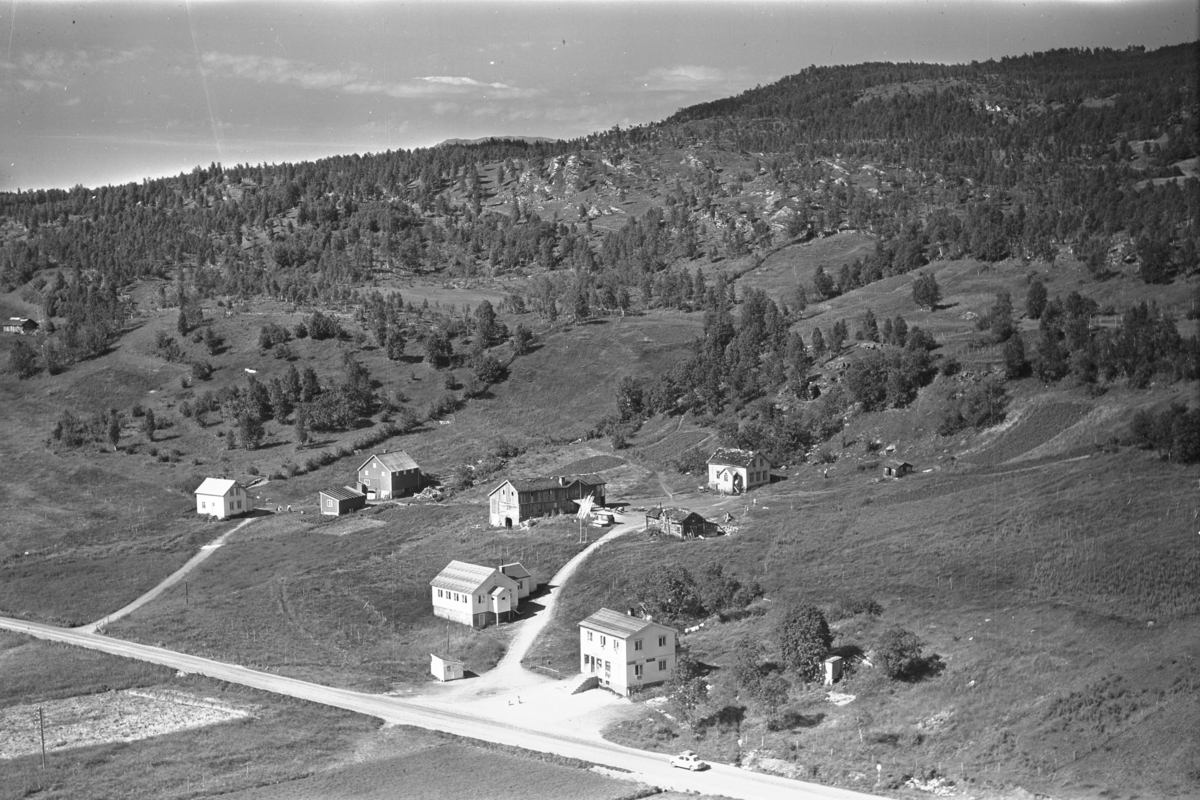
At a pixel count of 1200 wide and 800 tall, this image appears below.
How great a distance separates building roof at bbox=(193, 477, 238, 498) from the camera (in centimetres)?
10731

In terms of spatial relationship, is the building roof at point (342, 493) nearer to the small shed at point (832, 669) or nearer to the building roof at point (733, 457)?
the building roof at point (733, 457)

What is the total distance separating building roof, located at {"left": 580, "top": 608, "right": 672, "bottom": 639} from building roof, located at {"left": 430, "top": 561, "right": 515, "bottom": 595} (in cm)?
1058

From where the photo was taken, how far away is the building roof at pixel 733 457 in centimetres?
9810

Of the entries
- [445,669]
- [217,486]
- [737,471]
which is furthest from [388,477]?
[445,669]

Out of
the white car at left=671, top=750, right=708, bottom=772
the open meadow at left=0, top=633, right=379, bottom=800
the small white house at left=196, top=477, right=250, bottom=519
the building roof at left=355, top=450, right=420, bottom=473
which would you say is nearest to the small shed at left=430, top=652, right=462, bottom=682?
the open meadow at left=0, top=633, right=379, bottom=800

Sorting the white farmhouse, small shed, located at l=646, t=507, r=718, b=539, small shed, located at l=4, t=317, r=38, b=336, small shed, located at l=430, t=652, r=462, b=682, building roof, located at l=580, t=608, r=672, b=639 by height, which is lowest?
small shed, located at l=430, t=652, r=462, b=682

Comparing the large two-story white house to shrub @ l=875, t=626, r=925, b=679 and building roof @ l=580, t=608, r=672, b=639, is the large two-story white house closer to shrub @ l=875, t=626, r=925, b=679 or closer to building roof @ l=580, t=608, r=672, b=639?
building roof @ l=580, t=608, r=672, b=639

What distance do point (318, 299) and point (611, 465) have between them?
3547 inches

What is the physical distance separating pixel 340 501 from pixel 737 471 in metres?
34.4

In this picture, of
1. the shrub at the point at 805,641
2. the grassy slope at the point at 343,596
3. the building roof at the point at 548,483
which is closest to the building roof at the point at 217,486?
the grassy slope at the point at 343,596

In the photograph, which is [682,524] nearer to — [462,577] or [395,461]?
[462,577]

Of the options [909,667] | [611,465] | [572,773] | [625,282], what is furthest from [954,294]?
[572,773]

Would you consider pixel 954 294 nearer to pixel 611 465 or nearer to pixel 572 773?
pixel 611 465

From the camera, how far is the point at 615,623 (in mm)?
63781
